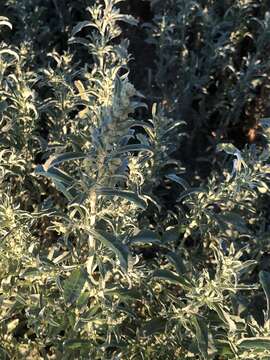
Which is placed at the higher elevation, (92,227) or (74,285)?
(92,227)

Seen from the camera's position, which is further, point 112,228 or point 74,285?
point 112,228

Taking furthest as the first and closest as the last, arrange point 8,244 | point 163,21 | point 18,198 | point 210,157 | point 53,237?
point 210,157 → point 163,21 → point 53,237 → point 18,198 → point 8,244

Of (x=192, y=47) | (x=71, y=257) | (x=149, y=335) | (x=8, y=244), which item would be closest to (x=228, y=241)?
(x=149, y=335)

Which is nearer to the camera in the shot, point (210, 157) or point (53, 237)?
point (53, 237)

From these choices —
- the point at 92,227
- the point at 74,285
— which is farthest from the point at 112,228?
the point at 74,285

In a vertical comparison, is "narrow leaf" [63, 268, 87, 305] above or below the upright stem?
below

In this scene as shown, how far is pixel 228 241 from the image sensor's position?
2770 millimetres

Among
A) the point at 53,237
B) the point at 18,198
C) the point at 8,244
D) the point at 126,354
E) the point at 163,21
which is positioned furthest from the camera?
the point at 163,21

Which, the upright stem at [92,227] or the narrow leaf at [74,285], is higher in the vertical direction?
the upright stem at [92,227]

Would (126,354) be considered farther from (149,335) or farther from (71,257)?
(71,257)

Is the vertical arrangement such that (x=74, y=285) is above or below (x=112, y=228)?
below

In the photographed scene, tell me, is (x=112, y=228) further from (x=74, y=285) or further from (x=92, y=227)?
(x=74, y=285)

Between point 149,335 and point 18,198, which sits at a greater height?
point 18,198

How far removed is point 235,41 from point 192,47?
1.56 feet
